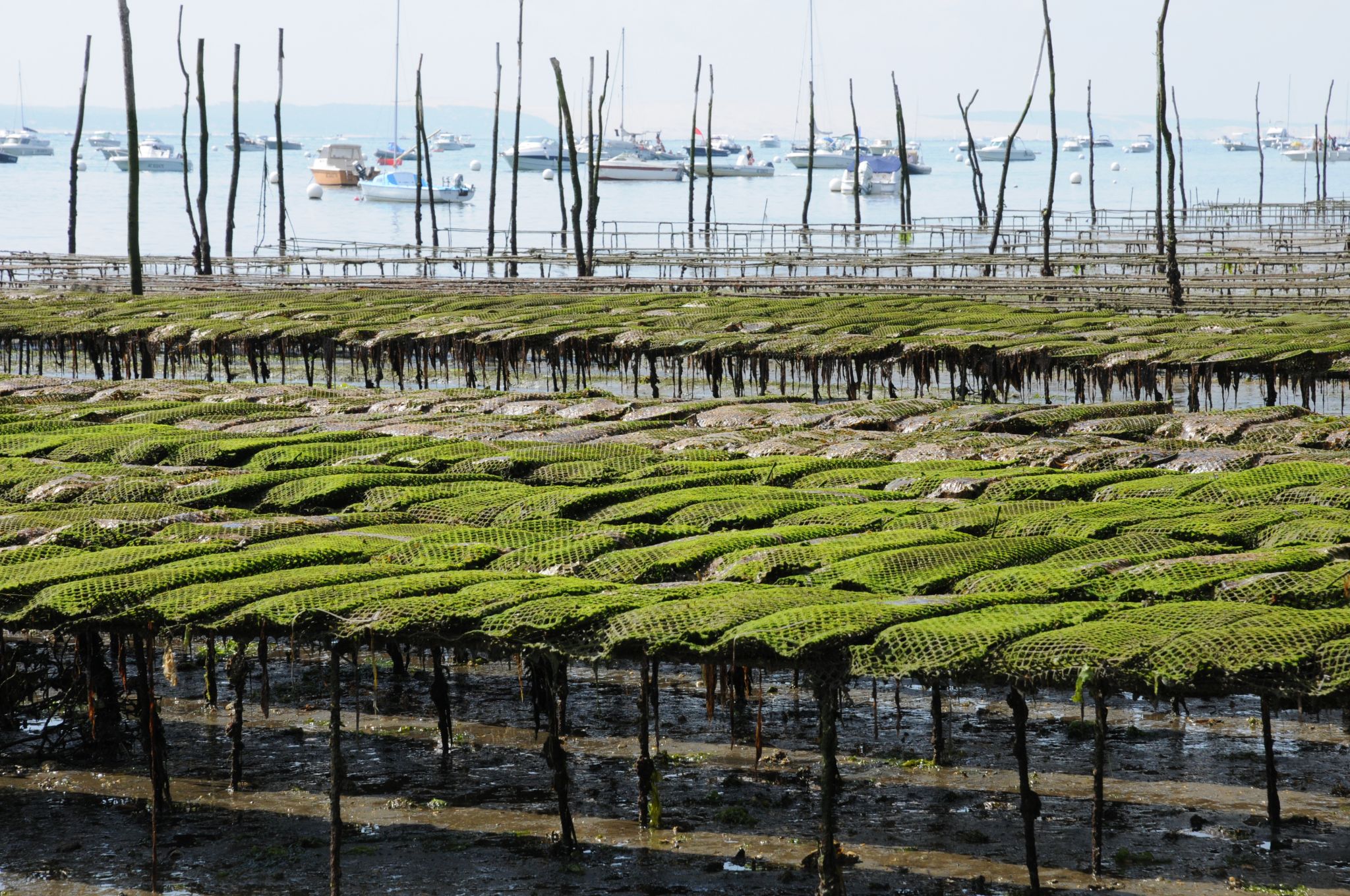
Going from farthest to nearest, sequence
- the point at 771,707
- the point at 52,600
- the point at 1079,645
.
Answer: the point at 771,707
the point at 52,600
the point at 1079,645

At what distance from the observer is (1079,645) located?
7.60 metres

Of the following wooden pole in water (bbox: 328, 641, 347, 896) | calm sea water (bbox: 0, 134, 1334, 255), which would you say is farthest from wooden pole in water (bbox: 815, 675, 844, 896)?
calm sea water (bbox: 0, 134, 1334, 255)

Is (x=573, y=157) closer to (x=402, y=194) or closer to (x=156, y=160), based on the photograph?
(x=402, y=194)

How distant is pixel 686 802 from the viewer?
10.9m

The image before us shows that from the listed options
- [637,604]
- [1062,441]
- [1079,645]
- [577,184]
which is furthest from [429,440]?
[577,184]

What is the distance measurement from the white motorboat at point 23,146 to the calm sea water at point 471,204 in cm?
731

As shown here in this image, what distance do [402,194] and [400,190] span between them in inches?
24.5

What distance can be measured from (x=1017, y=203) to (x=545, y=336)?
10185cm

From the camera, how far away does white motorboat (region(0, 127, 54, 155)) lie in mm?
188625

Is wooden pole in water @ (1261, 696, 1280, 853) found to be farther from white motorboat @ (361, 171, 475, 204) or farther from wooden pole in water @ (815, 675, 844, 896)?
white motorboat @ (361, 171, 475, 204)

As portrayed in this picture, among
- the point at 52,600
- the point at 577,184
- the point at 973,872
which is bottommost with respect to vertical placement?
the point at 973,872

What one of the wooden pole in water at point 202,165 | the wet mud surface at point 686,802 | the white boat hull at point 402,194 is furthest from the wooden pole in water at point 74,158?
the white boat hull at point 402,194

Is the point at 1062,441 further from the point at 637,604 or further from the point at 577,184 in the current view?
the point at 577,184

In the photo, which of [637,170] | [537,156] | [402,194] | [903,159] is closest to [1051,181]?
[903,159]
